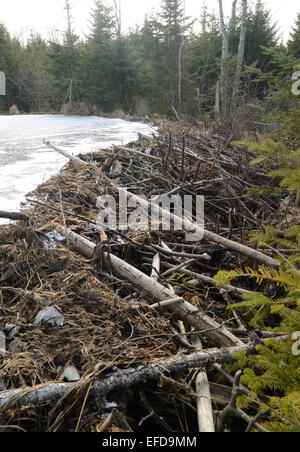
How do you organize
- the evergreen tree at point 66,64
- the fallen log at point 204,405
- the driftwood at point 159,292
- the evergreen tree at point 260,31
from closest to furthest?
the fallen log at point 204,405
the driftwood at point 159,292
the evergreen tree at point 66,64
the evergreen tree at point 260,31

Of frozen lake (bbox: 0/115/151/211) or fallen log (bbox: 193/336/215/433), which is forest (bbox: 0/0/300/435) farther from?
frozen lake (bbox: 0/115/151/211)

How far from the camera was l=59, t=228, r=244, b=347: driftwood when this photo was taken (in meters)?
2.21

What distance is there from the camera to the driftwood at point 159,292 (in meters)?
2.21

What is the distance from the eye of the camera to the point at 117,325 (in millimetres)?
2178

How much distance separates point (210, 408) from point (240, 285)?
1518mm

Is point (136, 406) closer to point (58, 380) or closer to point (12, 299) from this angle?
point (58, 380)

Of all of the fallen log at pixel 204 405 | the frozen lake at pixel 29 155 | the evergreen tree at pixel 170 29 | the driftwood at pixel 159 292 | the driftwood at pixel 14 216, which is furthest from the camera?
the evergreen tree at pixel 170 29

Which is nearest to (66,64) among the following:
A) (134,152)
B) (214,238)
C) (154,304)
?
(134,152)

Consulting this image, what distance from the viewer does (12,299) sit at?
246 cm

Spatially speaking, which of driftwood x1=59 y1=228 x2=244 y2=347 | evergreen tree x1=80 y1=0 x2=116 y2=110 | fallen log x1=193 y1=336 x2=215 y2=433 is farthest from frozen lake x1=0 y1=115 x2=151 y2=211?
evergreen tree x1=80 y1=0 x2=116 y2=110

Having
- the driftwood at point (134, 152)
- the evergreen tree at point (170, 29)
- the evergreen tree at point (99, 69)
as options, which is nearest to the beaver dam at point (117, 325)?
the driftwood at point (134, 152)

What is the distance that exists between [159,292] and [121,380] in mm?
916

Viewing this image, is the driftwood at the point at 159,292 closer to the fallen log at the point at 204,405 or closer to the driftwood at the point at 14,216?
the fallen log at the point at 204,405
